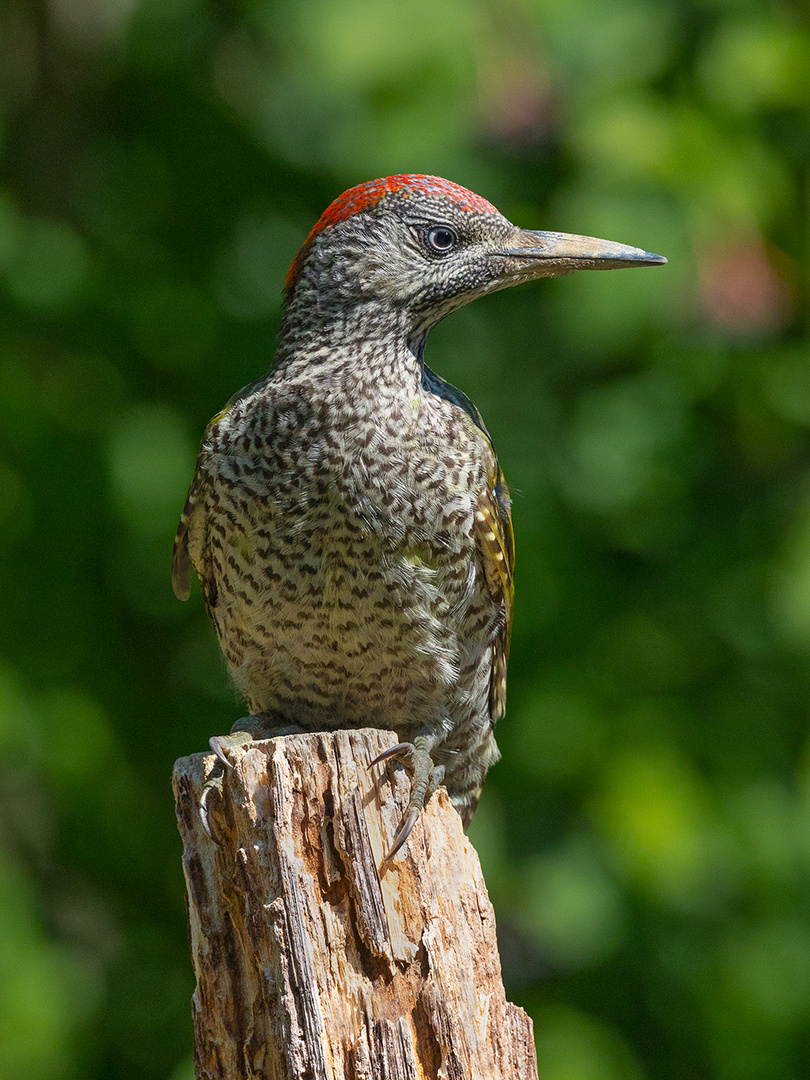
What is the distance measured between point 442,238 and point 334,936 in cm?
189

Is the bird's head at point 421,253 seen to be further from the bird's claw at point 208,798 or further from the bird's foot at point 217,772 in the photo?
the bird's claw at point 208,798

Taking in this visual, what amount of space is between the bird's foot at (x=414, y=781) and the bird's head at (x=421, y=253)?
1204mm

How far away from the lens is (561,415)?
486 centimetres

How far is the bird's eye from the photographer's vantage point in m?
3.35

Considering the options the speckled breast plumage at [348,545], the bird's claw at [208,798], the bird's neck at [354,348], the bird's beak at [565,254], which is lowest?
the bird's claw at [208,798]

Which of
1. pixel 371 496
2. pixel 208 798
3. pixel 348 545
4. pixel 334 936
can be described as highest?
pixel 371 496

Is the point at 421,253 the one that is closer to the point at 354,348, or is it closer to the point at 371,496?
the point at 354,348

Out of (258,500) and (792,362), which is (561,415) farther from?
(258,500)

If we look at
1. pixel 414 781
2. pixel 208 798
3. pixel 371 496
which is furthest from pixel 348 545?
pixel 208 798

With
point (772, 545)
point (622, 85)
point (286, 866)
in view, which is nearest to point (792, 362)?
point (772, 545)

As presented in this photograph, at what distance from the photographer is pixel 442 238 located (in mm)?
3369

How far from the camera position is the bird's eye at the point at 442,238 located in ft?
11.0

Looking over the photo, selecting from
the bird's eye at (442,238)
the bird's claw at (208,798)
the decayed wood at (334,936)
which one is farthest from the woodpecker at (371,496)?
the decayed wood at (334,936)

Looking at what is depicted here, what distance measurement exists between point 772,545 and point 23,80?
147 inches
